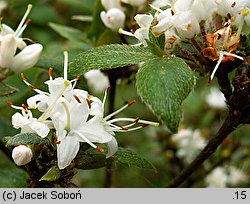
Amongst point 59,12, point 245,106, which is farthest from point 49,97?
A: point 59,12

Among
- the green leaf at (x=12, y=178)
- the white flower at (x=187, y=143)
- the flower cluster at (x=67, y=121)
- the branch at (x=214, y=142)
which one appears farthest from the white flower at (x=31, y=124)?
the white flower at (x=187, y=143)

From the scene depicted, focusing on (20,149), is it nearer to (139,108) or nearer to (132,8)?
(132,8)

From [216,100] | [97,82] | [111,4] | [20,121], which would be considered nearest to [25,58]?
[20,121]

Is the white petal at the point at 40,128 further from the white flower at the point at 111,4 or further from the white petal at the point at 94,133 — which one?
the white flower at the point at 111,4

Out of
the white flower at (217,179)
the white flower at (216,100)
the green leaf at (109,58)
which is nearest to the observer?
the green leaf at (109,58)

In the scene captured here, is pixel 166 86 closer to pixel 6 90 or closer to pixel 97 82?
pixel 6 90

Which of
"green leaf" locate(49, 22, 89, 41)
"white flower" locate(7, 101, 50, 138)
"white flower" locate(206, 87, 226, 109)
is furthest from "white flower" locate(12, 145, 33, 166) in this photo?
"white flower" locate(206, 87, 226, 109)

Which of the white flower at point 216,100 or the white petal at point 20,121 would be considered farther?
the white flower at point 216,100
